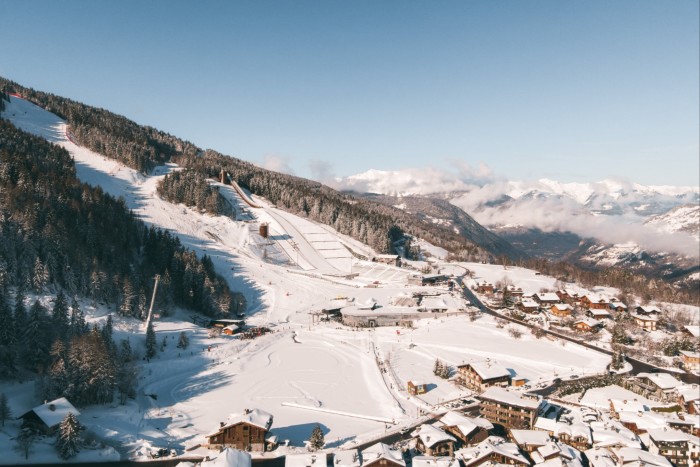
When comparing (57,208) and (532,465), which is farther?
(57,208)

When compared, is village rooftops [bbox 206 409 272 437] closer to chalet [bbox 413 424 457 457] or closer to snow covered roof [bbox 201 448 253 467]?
snow covered roof [bbox 201 448 253 467]

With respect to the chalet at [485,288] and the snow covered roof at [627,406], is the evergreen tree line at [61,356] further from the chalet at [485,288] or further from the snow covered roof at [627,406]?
the chalet at [485,288]

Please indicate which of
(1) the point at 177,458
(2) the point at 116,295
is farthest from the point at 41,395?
(2) the point at 116,295

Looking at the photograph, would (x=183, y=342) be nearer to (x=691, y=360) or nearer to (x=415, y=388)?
(x=415, y=388)

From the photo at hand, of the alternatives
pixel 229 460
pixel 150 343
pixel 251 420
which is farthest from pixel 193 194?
pixel 229 460

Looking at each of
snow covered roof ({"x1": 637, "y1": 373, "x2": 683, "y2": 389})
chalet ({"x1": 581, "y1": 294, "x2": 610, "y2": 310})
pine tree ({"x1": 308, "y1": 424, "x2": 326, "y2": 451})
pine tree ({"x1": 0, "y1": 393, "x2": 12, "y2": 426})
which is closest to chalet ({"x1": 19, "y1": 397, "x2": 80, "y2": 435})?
pine tree ({"x1": 0, "y1": 393, "x2": 12, "y2": 426})

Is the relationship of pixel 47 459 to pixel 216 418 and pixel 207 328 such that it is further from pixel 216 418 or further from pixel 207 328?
pixel 207 328

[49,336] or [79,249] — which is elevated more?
[79,249]
